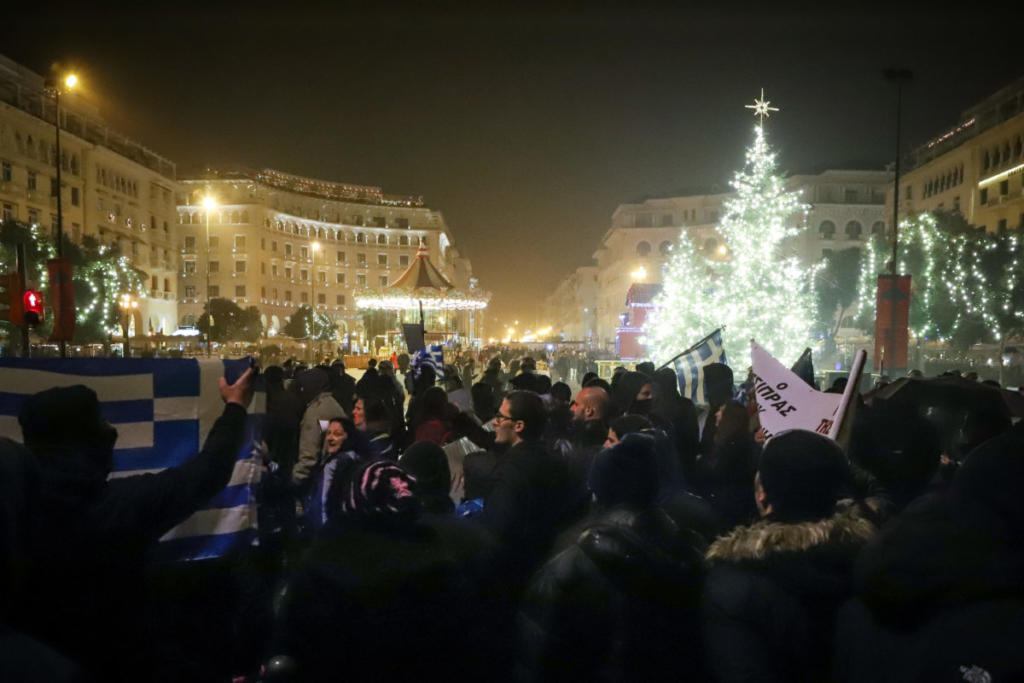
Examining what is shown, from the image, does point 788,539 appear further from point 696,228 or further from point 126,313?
point 696,228

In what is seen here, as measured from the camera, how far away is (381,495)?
2562 mm

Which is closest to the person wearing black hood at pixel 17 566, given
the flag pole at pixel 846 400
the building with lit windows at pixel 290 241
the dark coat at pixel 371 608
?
the dark coat at pixel 371 608

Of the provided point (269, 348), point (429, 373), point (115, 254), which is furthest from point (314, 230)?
point (429, 373)

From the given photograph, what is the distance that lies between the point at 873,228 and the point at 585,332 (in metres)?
60.5

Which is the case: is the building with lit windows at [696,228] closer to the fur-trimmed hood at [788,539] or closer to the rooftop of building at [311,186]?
the rooftop of building at [311,186]

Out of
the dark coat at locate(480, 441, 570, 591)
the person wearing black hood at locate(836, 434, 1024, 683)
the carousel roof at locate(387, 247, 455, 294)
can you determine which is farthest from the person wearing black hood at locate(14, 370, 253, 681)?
the carousel roof at locate(387, 247, 455, 294)

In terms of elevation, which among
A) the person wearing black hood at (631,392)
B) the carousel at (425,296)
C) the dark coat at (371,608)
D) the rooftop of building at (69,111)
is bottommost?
the dark coat at (371,608)

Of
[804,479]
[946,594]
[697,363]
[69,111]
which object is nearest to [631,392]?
[697,363]

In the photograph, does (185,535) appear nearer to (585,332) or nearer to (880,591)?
(880,591)

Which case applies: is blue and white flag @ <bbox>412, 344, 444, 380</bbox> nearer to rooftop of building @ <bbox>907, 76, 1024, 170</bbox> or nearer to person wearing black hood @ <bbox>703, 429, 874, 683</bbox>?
person wearing black hood @ <bbox>703, 429, 874, 683</bbox>

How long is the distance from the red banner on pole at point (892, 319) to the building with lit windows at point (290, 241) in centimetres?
6218

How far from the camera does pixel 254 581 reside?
415 centimetres

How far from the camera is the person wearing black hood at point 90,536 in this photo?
233 cm

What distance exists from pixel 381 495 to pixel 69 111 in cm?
6267
